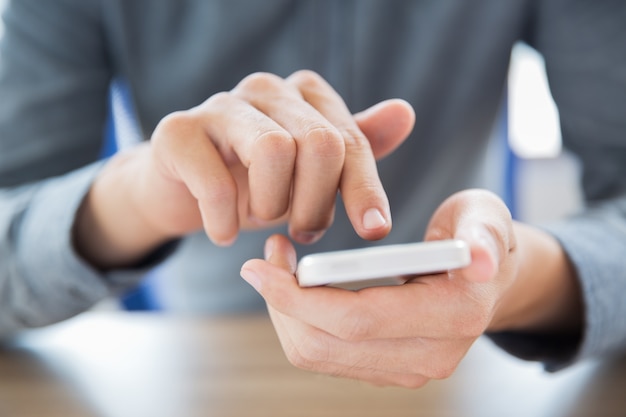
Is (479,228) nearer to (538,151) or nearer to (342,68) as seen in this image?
(342,68)

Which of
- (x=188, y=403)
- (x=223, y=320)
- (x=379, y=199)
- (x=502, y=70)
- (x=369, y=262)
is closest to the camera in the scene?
(x=369, y=262)

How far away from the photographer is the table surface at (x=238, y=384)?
454 millimetres

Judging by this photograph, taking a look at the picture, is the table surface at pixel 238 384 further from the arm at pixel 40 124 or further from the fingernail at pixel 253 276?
the fingernail at pixel 253 276

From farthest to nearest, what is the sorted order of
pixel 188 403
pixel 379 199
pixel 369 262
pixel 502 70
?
pixel 502 70, pixel 188 403, pixel 379 199, pixel 369 262

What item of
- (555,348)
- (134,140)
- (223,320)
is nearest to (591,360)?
(555,348)

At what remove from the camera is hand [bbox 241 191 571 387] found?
0.31 metres

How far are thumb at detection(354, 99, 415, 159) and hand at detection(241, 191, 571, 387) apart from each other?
0.09 m

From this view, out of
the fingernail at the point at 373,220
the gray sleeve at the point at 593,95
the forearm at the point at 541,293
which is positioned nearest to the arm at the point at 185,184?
the fingernail at the point at 373,220

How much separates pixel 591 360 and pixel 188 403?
13.1 inches

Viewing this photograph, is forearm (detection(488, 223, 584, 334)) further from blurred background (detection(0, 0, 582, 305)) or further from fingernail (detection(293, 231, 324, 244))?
blurred background (detection(0, 0, 582, 305))

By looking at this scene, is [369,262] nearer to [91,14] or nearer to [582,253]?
[582,253]

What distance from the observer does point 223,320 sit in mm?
640

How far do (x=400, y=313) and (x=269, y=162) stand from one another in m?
0.12

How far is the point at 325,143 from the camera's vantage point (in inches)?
14.6
